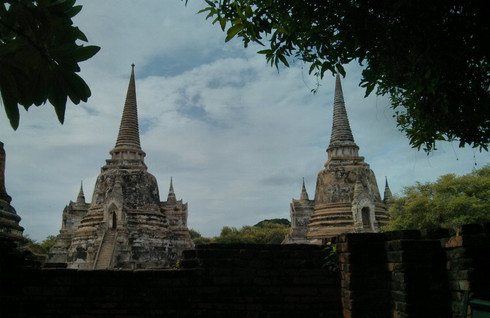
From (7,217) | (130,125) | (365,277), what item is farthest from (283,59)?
(130,125)

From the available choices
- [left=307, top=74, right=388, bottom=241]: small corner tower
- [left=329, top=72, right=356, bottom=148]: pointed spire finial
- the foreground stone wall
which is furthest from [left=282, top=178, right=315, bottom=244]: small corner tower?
the foreground stone wall

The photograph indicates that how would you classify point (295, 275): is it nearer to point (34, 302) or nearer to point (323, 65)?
point (323, 65)

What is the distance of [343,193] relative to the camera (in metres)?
29.8

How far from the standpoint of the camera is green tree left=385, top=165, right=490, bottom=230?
20.9m

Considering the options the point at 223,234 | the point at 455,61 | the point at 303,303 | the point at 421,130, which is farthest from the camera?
the point at 223,234

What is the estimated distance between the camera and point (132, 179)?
108 feet

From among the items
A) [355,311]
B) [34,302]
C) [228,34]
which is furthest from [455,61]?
[34,302]

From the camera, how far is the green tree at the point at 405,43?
4.61m

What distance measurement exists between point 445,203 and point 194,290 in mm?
19563

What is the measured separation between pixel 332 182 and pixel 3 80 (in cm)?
2942

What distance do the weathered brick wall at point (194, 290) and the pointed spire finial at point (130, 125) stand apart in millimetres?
30431

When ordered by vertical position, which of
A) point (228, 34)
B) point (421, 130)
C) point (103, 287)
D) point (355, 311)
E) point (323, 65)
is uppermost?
point (228, 34)

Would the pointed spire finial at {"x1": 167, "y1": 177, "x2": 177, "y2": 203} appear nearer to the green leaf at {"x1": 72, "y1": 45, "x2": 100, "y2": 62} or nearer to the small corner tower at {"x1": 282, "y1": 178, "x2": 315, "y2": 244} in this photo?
the small corner tower at {"x1": 282, "y1": 178, "x2": 315, "y2": 244}

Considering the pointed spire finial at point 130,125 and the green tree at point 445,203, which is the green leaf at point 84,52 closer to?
the green tree at point 445,203
